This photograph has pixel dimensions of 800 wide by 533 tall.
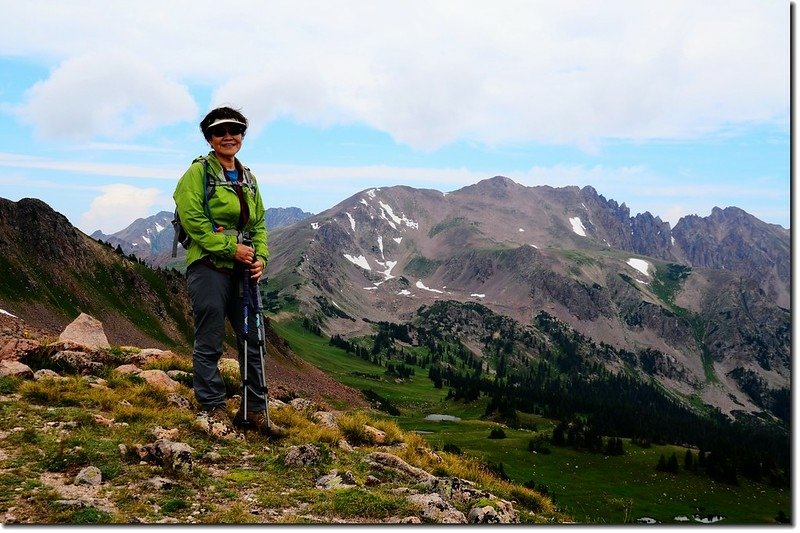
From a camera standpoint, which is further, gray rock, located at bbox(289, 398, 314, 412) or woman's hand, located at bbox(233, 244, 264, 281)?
gray rock, located at bbox(289, 398, 314, 412)

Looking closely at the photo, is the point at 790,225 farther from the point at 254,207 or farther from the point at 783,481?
the point at 783,481

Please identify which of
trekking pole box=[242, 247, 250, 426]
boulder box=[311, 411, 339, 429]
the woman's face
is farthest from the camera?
boulder box=[311, 411, 339, 429]

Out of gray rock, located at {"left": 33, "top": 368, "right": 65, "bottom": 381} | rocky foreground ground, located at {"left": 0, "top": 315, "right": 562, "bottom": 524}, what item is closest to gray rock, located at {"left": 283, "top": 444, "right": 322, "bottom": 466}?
rocky foreground ground, located at {"left": 0, "top": 315, "right": 562, "bottom": 524}

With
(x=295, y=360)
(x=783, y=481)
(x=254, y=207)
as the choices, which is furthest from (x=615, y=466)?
(x=254, y=207)

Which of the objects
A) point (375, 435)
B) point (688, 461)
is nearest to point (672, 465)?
point (688, 461)

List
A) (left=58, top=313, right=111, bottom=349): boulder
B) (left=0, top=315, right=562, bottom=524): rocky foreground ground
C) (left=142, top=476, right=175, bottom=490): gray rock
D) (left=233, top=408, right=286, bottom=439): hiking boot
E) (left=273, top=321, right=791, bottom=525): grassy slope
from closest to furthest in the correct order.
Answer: (left=0, top=315, right=562, bottom=524): rocky foreground ground, (left=142, top=476, right=175, bottom=490): gray rock, (left=233, top=408, right=286, bottom=439): hiking boot, (left=58, top=313, right=111, bottom=349): boulder, (left=273, top=321, right=791, bottom=525): grassy slope

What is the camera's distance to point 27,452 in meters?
9.15

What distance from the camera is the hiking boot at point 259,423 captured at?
38.3 feet

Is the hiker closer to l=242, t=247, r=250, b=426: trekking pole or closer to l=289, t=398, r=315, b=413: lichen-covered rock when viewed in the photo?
l=242, t=247, r=250, b=426: trekking pole

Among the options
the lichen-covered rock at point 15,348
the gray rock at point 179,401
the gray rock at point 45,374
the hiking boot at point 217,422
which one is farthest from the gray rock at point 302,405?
the lichen-covered rock at point 15,348

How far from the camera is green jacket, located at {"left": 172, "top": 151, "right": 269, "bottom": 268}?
10391 millimetres

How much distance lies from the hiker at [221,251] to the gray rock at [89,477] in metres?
3.04

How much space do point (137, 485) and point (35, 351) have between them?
33.6 feet

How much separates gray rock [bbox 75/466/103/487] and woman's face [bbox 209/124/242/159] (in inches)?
236
